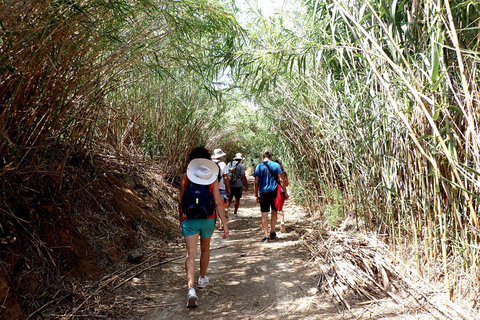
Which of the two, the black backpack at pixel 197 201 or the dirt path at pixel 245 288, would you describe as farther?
the black backpack at pixel 197 201

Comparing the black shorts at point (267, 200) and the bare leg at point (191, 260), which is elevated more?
the black shorts at point (267, 200)

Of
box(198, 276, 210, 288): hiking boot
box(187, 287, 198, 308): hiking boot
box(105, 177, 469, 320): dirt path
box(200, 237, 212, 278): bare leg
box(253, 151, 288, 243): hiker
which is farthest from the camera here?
box(253, 151, 288, 243): hiker

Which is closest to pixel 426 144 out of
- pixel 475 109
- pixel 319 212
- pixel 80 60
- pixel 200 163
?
pixel 475 109

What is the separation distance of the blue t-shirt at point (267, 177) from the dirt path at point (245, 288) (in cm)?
74

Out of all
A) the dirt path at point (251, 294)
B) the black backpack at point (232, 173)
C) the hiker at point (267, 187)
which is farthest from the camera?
the black backpack at point (232, 173)

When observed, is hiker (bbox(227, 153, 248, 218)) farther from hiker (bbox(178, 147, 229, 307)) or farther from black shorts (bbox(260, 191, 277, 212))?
hiker (bbox(178, 147, 229, 307))

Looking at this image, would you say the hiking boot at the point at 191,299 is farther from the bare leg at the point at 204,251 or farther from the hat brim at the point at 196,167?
the hat brim at the point at 196,167

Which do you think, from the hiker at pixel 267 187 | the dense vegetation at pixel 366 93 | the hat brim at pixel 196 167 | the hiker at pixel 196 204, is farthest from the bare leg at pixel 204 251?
the hiker at pixel 267 187

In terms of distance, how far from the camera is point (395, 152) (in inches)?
109

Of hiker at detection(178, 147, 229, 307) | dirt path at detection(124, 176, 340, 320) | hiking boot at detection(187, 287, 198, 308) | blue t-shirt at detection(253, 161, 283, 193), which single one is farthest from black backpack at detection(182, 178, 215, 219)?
blue t-shirt at detection(253, 161, 283, 193)

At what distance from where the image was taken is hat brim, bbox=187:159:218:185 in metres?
2.81

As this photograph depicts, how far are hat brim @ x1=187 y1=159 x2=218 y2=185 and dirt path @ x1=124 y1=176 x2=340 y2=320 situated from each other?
37.9 inches

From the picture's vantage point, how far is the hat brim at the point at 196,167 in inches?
111

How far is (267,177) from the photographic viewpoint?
4730 millimetres
